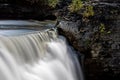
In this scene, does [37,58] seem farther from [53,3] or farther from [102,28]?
[53,3]

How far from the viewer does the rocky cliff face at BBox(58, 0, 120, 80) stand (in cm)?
882

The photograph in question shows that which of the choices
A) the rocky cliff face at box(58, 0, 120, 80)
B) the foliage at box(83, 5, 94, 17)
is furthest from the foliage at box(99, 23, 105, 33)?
the foliage at box(83, 5, 94, 17)

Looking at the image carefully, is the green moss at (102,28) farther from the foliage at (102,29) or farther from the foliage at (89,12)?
the foliage at (89,12)

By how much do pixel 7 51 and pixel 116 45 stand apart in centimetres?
310

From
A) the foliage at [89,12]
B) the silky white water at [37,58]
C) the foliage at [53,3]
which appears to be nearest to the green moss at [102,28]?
the foliage at [89,12]

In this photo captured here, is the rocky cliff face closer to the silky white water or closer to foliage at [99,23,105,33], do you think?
foliage at [99,23,105,33]

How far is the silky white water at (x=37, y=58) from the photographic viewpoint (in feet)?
23.6

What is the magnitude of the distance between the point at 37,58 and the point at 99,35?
1833 mm

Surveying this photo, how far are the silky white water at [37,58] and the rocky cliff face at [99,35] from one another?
0.40 m

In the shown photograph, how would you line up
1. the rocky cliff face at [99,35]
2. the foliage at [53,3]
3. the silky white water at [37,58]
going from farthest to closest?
the foliage at [53,3]
the rocky cliff face at [99,35]
the silky white water at [37,58]

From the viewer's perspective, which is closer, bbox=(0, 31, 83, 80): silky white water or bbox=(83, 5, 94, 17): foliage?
bbox=(0, 31, 83, 80): silky white water

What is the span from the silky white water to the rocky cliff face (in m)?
0.40

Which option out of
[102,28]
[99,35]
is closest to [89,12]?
[102,28]

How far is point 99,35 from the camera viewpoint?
348 inches
